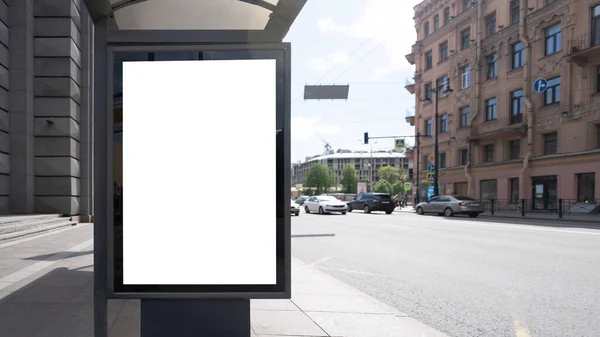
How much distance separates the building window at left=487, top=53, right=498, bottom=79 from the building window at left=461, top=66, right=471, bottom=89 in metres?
1.82

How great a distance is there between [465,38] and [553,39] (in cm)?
900

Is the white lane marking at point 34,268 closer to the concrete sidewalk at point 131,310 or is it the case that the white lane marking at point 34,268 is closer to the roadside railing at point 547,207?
the concrete sidewalk at point 131,310

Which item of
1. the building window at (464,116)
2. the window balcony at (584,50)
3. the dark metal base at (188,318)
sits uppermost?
the window balcony at (584,50)

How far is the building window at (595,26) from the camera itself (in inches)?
885

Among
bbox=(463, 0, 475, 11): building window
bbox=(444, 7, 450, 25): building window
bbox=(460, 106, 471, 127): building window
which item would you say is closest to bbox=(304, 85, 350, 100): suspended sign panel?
bbox=(460, 106, 471, 127): building window

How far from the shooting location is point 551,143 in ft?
84.2

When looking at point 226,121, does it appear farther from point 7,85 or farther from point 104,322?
point 7,85

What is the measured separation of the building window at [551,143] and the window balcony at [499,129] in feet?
4.75

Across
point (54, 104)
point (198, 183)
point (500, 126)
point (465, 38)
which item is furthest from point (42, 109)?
point (465, 38)

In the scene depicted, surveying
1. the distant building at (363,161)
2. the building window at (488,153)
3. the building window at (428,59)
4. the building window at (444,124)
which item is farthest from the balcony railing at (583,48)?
the distant building at (363,161)

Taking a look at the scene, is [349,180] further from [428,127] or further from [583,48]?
[583,48]

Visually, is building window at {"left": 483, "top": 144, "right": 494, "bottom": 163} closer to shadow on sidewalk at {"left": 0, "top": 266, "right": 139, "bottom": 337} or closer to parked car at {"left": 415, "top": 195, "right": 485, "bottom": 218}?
parked car at {"left": 415, "top": 195, "right": 485, "bottom": 218}

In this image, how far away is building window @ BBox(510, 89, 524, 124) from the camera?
27891 millimetres

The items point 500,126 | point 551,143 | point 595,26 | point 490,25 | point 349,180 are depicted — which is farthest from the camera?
point 349,180
